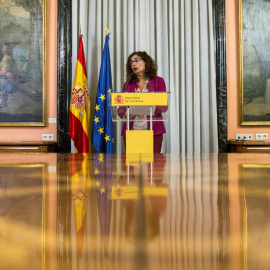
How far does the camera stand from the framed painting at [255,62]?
511cm

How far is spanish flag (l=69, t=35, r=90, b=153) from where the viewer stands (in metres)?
4.66

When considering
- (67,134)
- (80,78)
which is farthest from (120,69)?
(67,134)

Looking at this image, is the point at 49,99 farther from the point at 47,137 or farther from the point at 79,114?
the point at 79,114

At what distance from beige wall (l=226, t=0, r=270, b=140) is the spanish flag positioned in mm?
2114

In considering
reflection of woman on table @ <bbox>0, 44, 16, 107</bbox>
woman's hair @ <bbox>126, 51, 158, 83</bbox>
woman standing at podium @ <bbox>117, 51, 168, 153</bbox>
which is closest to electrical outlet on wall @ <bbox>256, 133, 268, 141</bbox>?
woman standing at podium @ <bbox>117, 51, 168, 153</bbox>

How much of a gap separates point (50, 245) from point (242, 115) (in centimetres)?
518

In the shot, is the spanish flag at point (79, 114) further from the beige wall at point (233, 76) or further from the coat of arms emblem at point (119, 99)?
the beige wall at point (233, 76)

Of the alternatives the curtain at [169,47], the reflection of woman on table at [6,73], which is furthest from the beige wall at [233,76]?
the reflection of woman on table at [6,73]

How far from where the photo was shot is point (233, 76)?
5168 millimetres

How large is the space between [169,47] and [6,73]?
2.43 meters

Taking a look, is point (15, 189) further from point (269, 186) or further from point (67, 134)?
point (67, 134)

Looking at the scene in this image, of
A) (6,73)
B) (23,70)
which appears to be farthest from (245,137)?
(6,73)

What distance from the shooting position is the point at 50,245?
20cm

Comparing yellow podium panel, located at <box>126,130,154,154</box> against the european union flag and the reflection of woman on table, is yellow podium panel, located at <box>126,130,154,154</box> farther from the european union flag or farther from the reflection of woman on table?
the reflection of woman on table
